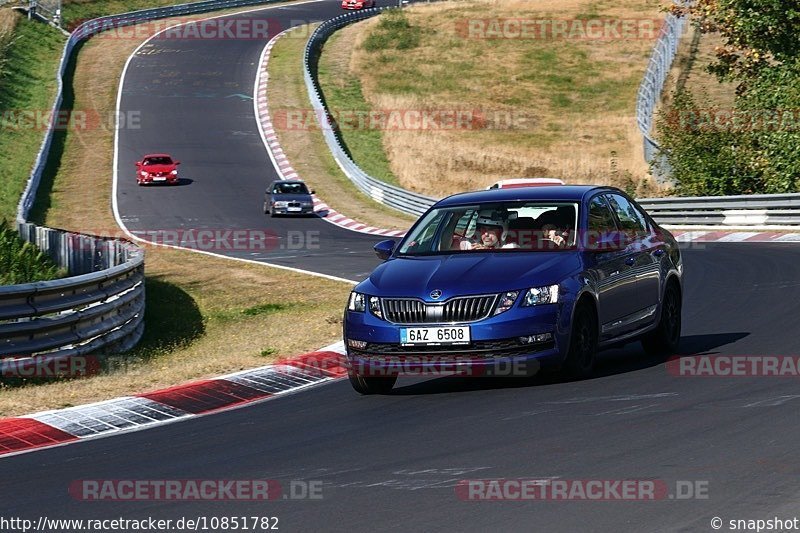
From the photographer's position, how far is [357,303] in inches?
415

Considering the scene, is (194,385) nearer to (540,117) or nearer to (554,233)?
(554,233)

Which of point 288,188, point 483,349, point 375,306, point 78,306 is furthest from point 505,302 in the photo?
point 288,188

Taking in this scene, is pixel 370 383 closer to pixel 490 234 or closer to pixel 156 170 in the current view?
pixel 490 234

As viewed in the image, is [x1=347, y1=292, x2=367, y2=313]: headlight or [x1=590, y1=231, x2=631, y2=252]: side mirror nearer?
[x1=347, y1=292, x2=367, y2=313]: headlight

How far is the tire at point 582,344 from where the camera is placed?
33.7ft

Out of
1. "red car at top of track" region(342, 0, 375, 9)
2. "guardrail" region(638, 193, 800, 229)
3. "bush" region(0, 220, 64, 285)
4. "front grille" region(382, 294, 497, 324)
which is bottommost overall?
"guardrail" region(638, 193, 800, 229)

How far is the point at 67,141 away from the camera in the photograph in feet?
175

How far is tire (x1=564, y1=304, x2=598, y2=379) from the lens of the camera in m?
10.3

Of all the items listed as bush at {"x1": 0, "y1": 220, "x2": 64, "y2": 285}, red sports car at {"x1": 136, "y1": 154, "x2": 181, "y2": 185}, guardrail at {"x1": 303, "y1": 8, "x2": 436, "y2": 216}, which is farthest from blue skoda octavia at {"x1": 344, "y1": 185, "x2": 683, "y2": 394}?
red sports car at {"x1": 136, "y1": 154, "x2": 181, "y2": 185}

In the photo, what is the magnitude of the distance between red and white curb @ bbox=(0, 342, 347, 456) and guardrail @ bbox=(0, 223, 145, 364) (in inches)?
101

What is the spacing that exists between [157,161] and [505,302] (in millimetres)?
38268

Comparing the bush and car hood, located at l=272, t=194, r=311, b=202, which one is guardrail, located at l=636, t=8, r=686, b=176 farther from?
the bush

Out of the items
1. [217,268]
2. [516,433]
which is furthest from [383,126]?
[516,433]

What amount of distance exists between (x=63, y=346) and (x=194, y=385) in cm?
324
